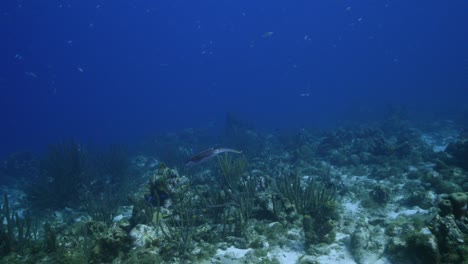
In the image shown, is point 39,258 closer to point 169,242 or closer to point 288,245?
point 169,242

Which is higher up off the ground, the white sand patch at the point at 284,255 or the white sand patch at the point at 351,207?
the white sand patch at the point at 351,207

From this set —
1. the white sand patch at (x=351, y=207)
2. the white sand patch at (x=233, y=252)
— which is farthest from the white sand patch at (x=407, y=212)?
the white sand patch at (x=233, y=252)

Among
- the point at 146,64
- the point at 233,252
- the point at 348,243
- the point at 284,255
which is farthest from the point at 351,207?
the point at 146,64

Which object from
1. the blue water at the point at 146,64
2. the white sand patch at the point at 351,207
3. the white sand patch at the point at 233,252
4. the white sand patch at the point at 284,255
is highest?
the blue water at the point at 146,64

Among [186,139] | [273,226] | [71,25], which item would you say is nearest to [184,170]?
[273,226]

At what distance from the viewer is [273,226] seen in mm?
6312

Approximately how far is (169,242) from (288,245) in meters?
2.43

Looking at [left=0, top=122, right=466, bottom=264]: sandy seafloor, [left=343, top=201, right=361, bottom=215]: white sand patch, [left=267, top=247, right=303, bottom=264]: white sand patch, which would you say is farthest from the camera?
[left=343, top=201, right=361, bottom=215]: white sand patch

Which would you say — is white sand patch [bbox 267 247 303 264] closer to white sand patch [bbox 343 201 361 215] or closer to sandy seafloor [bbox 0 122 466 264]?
sandy seafloor [bbox 0 122 466 264]

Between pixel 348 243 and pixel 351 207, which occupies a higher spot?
pixel 351 207

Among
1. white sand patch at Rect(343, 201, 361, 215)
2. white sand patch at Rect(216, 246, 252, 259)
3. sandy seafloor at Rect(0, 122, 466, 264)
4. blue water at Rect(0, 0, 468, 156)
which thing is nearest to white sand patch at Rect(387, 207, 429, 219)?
sandy seafloor at Rect(0, 122, 466, 264)

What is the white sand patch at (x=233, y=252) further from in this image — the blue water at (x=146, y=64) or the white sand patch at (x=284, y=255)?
the blue water at (x=146, y=64)

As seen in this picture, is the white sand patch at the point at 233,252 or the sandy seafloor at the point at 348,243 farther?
the white sand patch at the point at 233,252

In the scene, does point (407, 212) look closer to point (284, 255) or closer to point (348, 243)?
point (348, 243)
